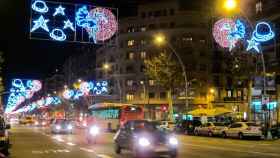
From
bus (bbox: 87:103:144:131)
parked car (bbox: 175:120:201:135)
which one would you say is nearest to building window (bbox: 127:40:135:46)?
bus (bbox: 87:103:144:131)

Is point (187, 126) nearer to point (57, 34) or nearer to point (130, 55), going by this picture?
point (57, 34)

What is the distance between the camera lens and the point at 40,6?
31.0 metres

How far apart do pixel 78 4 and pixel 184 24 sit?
2802 inches

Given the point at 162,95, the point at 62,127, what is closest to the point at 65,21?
the point at 62,127

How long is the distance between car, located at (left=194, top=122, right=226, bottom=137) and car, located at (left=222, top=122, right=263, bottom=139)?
160 cm

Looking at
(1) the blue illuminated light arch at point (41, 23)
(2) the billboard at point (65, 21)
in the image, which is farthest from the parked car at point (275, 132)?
(1) the blue illuminated light arch at point (41, 23)

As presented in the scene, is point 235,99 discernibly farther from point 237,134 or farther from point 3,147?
point 3,147

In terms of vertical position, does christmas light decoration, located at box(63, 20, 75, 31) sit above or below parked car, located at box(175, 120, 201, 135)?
above

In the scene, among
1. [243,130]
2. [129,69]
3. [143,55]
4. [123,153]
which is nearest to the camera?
[123,153]

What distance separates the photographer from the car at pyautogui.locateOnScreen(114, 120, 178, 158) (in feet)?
74.3

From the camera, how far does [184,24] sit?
102000 mm

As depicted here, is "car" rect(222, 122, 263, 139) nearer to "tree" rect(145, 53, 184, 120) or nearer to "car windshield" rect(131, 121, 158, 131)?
"car windshield" rect(131, 121, 158, 131)

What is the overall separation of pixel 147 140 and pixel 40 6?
1195cm

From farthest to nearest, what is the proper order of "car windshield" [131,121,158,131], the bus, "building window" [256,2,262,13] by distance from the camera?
"building window" [256,2,262,13]
the bus
"car windshield" [131,121,158,131]
